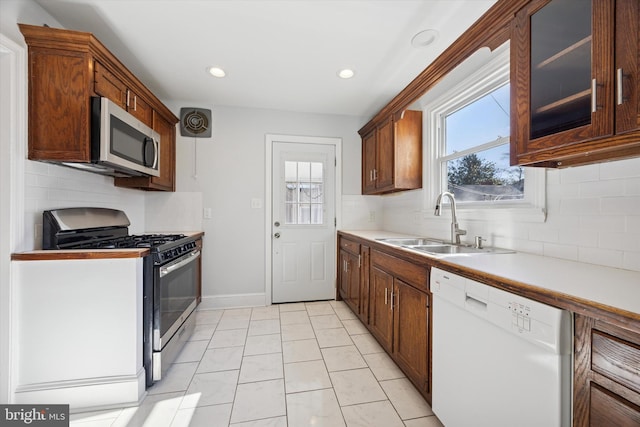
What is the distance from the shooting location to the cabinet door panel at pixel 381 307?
2.04m

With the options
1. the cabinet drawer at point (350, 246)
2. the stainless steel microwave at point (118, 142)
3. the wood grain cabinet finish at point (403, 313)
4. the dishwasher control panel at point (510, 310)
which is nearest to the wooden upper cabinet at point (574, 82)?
the dishwasher control panel at point (510, 310)

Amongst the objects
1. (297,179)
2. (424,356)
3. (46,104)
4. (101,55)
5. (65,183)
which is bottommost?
(424,356)

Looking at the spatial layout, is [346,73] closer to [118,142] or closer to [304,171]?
[304,171]

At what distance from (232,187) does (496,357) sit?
2.98 metres

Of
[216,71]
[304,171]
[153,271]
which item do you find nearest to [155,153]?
[216,71]

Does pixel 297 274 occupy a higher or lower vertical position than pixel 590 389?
lower

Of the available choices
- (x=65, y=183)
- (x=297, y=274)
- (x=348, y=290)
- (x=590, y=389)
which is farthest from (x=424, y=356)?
(x=65, y=183)

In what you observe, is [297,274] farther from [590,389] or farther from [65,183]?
[590,389]

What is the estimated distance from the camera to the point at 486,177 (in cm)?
212

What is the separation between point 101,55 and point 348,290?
2.92m

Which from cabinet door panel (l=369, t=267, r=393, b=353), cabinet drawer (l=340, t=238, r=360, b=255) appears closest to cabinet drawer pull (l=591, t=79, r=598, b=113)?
cabinet door panel (l=369, t=267, r=393, b=353)

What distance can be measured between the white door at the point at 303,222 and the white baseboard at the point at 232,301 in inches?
7.3

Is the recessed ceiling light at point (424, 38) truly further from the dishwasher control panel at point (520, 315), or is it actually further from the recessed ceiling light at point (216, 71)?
the dishwasher control panel at point (520, 315)

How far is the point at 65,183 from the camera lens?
6.15ft
